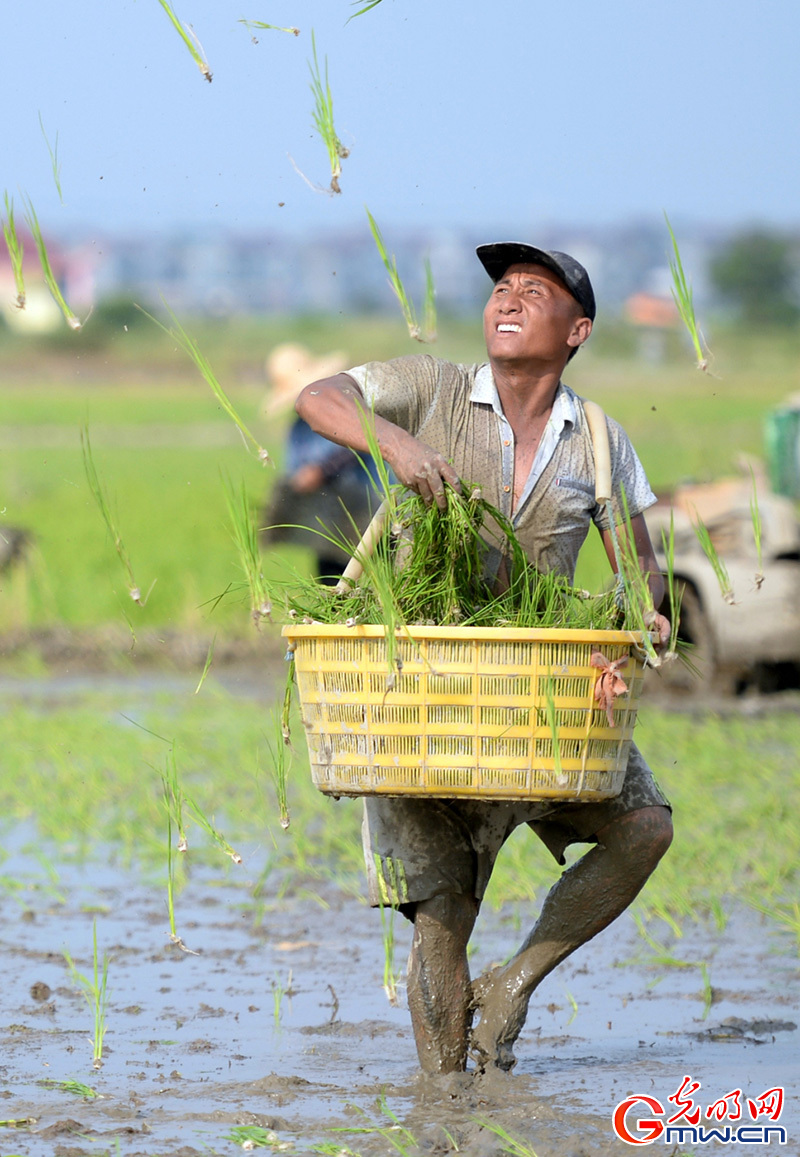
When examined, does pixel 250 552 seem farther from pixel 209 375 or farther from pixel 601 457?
pixel 601 457

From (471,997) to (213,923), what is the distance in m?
1.72

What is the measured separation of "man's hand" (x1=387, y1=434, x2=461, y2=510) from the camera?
3016 millimetres

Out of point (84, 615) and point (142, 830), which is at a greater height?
point (84, 615)

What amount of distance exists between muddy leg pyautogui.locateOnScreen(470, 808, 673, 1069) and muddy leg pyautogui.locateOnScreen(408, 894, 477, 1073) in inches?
2.1

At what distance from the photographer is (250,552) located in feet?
10.5

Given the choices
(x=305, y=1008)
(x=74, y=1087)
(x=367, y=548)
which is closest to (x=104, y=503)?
(x=367, y=548)

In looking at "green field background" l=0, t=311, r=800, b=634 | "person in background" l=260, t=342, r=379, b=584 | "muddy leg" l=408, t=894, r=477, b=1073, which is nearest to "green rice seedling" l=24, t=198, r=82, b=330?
"green field background" l=0, t=311, r=800, b=634

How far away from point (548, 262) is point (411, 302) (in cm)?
44

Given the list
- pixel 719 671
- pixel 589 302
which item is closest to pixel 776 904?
pixel 589 302

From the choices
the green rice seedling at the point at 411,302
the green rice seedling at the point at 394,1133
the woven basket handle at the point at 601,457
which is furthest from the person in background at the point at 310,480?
the green rice seedling at the point at 394,1133

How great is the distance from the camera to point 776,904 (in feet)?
16.5

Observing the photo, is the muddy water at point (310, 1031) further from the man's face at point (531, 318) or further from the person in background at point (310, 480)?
the person in background at point (310, 480)

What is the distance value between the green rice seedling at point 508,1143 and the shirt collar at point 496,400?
140cm

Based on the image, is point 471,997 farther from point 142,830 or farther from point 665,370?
point 665,370
